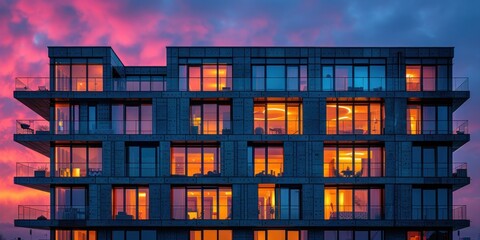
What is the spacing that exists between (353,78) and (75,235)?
22234mm

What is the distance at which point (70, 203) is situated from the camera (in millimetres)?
43531

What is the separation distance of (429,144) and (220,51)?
1609 centimetres

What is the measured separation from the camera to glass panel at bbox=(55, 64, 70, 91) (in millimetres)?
44094

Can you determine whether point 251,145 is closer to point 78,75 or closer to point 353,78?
point 353,78

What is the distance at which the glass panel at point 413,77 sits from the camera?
145 feet

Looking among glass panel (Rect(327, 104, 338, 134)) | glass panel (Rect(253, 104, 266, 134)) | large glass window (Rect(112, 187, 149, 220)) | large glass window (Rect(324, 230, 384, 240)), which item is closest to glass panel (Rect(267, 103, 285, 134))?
glass panel (Rect(253, 104, 266, 134))

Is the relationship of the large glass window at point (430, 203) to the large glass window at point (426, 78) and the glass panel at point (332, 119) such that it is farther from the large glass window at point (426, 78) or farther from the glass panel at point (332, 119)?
the large glass window at point (426, 78)

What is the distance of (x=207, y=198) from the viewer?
43.7m

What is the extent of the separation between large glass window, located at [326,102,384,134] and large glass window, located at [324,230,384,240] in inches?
272

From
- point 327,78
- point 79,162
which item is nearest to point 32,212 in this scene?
point 79,162

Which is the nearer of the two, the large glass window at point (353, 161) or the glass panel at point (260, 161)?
the glass panel at point (260, 161)

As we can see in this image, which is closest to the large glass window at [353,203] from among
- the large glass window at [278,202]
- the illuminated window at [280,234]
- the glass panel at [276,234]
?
the illuminated window at [280,234]

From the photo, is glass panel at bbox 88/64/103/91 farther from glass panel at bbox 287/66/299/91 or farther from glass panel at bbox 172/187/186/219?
glass panel at bbox 287/66/299/91

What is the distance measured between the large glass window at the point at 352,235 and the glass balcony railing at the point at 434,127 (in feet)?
24.6
